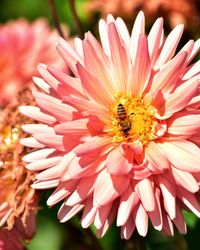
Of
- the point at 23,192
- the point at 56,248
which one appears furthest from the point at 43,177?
the point at 56,248

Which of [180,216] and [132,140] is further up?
[132,140]

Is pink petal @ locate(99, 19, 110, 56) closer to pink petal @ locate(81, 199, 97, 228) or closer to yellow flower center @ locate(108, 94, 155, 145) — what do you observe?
yellow flower center @ locate(108, 94, 155, 145)

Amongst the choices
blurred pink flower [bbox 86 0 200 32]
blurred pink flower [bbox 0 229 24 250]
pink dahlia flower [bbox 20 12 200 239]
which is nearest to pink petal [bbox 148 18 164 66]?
pink dahlia flower [bbox 20 12 200 239]

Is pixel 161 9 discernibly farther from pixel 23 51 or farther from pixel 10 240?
pixel 10 240

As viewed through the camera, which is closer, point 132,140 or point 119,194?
point 119,194

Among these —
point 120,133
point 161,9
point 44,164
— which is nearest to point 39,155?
point 44,164

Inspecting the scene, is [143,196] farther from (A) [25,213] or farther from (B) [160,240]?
(B) [160,240]

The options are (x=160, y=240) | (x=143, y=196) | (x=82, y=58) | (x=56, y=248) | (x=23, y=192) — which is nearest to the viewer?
(x=143, y=196)
